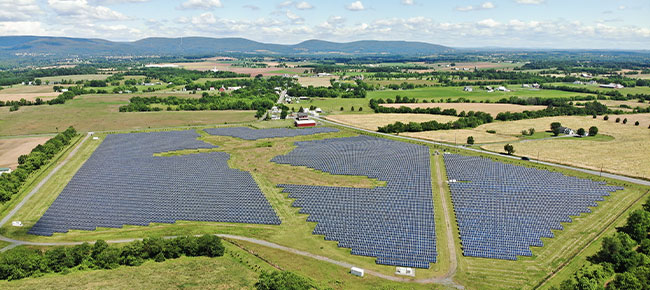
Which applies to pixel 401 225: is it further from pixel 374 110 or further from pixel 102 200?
pixel 374 110

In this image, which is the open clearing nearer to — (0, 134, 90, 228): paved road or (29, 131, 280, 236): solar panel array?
(0, 134, 90, 228): paved road

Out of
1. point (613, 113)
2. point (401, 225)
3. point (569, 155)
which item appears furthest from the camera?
point (613, 113)

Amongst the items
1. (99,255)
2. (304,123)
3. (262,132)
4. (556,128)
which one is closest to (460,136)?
(556,128)

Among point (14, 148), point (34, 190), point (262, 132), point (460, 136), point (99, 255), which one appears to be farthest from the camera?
point (262, 132)

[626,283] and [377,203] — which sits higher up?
[626,283]

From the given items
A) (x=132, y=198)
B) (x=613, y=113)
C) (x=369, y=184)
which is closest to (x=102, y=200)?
(x=132, y=198)

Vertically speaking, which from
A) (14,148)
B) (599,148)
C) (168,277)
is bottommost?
(168,277)

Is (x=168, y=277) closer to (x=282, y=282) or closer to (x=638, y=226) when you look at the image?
(x=282, y=282)
